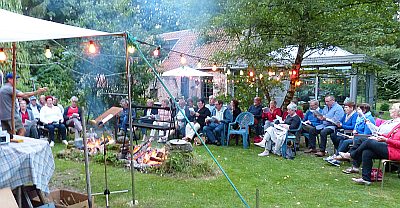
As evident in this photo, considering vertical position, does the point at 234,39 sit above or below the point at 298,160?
above

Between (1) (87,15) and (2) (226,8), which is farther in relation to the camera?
(1) (87,15)

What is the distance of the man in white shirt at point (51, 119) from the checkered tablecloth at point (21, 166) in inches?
201

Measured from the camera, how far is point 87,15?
11.6 m

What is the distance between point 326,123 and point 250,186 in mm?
3029

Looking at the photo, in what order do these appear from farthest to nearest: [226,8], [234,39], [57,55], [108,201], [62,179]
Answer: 1. [57,55]
2. [234,39]
3. [226,8]
4. [62,179]
5. [108,201]

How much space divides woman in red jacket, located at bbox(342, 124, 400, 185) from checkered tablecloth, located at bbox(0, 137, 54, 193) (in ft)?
14.3

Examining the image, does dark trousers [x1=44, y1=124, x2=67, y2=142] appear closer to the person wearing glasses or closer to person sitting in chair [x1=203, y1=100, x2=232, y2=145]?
person sitting in chair [x1=203, y1=100, x2=232, y2=145]

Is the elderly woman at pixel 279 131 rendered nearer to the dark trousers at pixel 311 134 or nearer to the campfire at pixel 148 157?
the dark trousers at pixel 311 134

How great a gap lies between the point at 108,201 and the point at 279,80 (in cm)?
715

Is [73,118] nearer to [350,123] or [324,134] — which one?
[324,134]

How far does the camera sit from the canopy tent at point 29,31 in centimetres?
365

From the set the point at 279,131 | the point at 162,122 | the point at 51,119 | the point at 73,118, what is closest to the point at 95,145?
the point at 73,118

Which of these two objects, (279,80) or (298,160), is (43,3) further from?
(298,160)

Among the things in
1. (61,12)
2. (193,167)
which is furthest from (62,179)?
(61,12)
